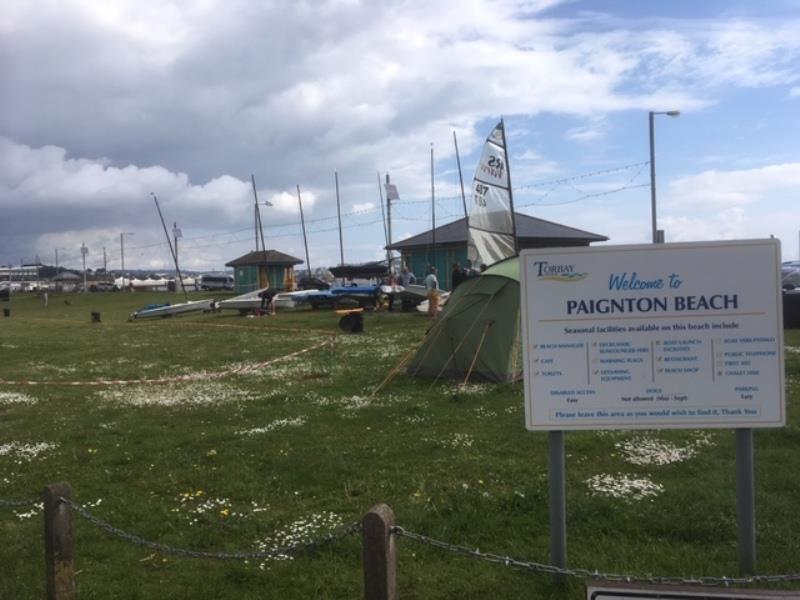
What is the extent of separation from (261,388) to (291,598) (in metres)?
9.53

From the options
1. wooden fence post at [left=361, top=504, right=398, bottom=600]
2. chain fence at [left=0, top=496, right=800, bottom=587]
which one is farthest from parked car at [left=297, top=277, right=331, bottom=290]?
wooden fence post at [left=361, top=504, right=398, bottom=600]

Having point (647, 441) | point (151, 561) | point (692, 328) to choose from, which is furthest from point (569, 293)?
point (647, 441)

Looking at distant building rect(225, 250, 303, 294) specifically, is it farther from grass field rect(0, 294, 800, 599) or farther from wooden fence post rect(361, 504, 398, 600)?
wooden fence post rect(361, 504, 398, 600)

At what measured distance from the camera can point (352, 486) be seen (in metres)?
7.38

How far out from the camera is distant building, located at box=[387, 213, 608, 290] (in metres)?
43.2

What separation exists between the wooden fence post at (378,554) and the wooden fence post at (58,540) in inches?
85.1

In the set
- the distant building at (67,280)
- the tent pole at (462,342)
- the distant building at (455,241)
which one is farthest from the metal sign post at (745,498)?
the distant building at (67,280)

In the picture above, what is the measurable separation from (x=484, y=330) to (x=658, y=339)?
8.90 meters

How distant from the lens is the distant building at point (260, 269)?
61812 mm

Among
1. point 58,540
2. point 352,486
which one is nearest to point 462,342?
point 352,486

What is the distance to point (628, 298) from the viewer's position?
4457 mm

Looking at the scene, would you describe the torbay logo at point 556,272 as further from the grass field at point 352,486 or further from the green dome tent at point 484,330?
the green dome tent at point 484,330

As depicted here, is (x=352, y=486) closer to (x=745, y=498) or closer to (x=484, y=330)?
(x=745, y=498)

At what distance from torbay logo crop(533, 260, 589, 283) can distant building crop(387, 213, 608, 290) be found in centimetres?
3743
